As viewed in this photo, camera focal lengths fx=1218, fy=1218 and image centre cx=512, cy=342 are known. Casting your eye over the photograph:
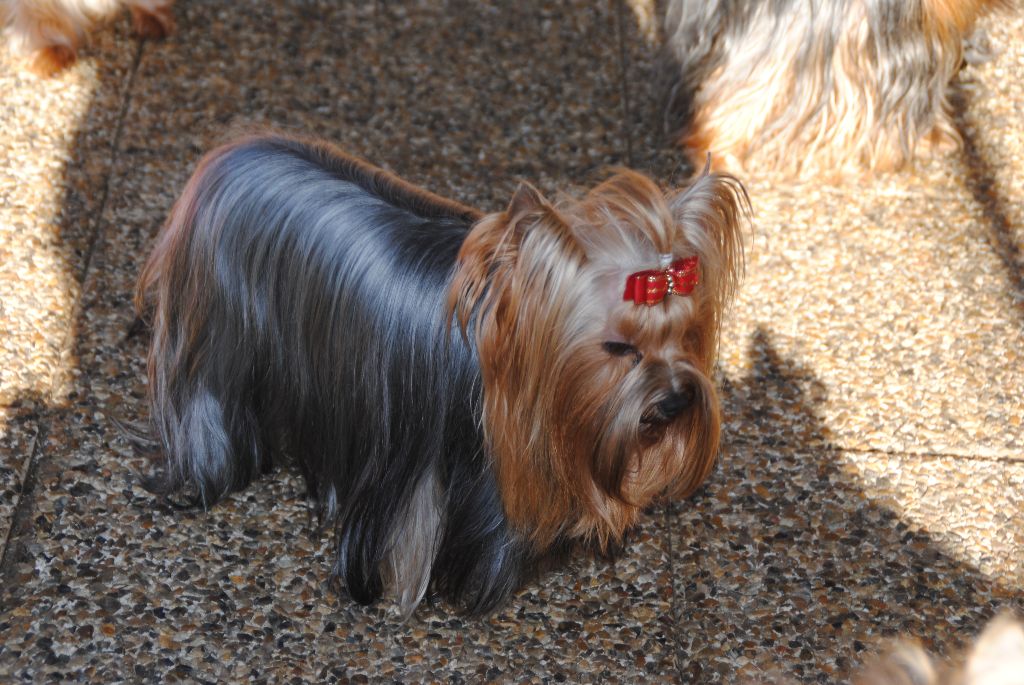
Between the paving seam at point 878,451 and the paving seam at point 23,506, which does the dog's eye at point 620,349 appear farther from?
the paving seam at point 23,506

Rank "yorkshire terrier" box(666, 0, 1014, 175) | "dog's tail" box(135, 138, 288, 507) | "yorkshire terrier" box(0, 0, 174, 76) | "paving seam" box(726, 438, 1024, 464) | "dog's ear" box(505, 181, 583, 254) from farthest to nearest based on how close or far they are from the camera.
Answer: "yorkshire terrier" box(0, 0, 174, 76)
"yorkshire terrier" box(666, 0, 1014, 175)
"paving seam" box(726, 438, 1024, 464)
"dog's tail" box(135, 138, 288, 507)
"dog's ear" box(505, 181, 583, 254)

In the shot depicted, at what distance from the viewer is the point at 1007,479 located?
3.56 m

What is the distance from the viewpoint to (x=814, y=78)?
13.4 ft

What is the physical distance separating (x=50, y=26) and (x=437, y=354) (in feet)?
8.53

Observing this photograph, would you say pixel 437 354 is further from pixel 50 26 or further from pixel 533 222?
pixel 50 26

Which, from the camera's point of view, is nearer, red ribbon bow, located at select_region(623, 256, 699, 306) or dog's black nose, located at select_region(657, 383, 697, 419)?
red ribbon bow, located at select_region(623, 256, 699, 306)

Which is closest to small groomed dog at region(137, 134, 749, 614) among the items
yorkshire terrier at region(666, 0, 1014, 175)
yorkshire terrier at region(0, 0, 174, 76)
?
yorkshire terrier at region(666, 0, 1014, 175)

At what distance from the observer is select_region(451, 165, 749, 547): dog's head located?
250 centimetres

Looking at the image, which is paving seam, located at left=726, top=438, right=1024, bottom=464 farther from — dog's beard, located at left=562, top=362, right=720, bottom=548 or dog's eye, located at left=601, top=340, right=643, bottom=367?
dog's eye, located at left=601, top=340, right=643, bottom=367

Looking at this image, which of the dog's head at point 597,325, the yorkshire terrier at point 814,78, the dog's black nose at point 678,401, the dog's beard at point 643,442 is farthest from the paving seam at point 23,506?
the yorkshire terrier at point 814,78

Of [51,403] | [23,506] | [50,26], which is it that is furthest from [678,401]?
[50,26]

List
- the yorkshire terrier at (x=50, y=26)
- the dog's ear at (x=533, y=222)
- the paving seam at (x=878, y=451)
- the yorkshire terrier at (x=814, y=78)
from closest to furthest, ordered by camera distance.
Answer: the dog's ear at (x=533, y=222), the paving seam at (x=878, y=451), the yorkshire terrier at (x=814, y=78), the yorkshire terrier at (x=50, y=26)

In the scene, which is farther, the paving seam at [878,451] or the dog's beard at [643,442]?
the paving seam at [878,451]

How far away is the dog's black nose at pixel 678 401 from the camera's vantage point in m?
2.60
